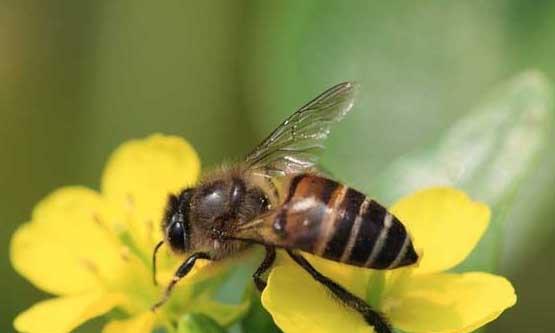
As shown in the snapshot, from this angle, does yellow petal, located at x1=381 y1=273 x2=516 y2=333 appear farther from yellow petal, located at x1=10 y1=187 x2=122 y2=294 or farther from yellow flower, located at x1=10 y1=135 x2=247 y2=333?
yellow petal, located at x1=10 y1=187 x2=122 y2=294

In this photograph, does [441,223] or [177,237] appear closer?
[177,237]

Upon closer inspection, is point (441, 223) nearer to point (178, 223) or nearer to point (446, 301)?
point (446, 301)

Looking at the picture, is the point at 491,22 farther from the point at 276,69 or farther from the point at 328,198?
the point at 328,198

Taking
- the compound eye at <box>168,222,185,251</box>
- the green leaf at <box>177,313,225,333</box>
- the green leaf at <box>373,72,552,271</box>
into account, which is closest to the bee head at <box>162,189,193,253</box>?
the compound eye at <box>168,222,185,251</box>

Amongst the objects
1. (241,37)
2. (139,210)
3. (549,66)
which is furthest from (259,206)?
(241,37)

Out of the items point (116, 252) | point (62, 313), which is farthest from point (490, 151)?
point (62, 313)
